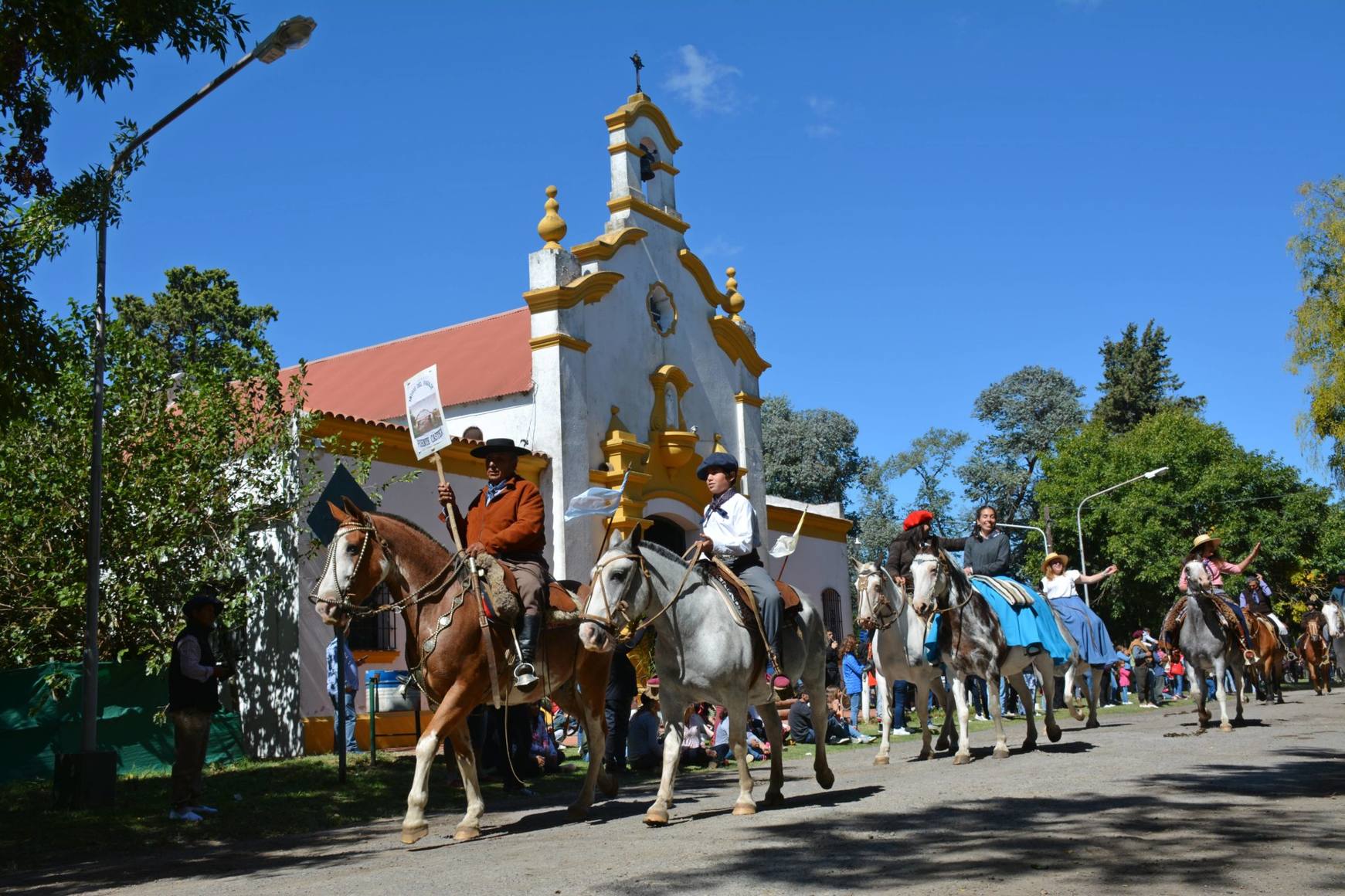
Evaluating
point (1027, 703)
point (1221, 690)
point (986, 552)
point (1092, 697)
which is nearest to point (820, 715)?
point (1027, 703)

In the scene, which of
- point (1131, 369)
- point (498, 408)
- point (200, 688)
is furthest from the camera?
point (1131, 369)

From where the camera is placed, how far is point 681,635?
9.52 m

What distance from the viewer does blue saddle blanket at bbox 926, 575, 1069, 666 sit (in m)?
13.5

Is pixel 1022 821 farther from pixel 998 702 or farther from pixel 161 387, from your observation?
pixel 161 387

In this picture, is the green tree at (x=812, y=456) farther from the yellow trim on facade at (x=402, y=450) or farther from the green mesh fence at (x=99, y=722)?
the green mesh fence at (x=99, y=722)

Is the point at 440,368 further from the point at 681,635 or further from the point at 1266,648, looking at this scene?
the point at 681,635

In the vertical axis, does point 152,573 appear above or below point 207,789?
above

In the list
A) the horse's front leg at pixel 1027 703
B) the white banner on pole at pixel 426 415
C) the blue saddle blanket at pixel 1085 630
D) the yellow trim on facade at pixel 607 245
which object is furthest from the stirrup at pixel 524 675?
the yellow trim on facade at pixel 607 245

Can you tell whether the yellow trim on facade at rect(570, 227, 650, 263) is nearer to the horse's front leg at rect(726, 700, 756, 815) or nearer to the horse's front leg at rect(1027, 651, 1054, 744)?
the horse's front leg at rect(1027, 651, 1054, 744)

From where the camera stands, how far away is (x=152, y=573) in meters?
16.3

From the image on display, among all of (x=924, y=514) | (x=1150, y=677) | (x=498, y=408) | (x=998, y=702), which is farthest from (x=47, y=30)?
(x=1150, y=677)

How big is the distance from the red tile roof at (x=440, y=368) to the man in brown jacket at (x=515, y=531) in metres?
14.6

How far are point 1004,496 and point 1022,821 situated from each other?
57353mm

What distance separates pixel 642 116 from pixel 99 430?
18.1 metres
